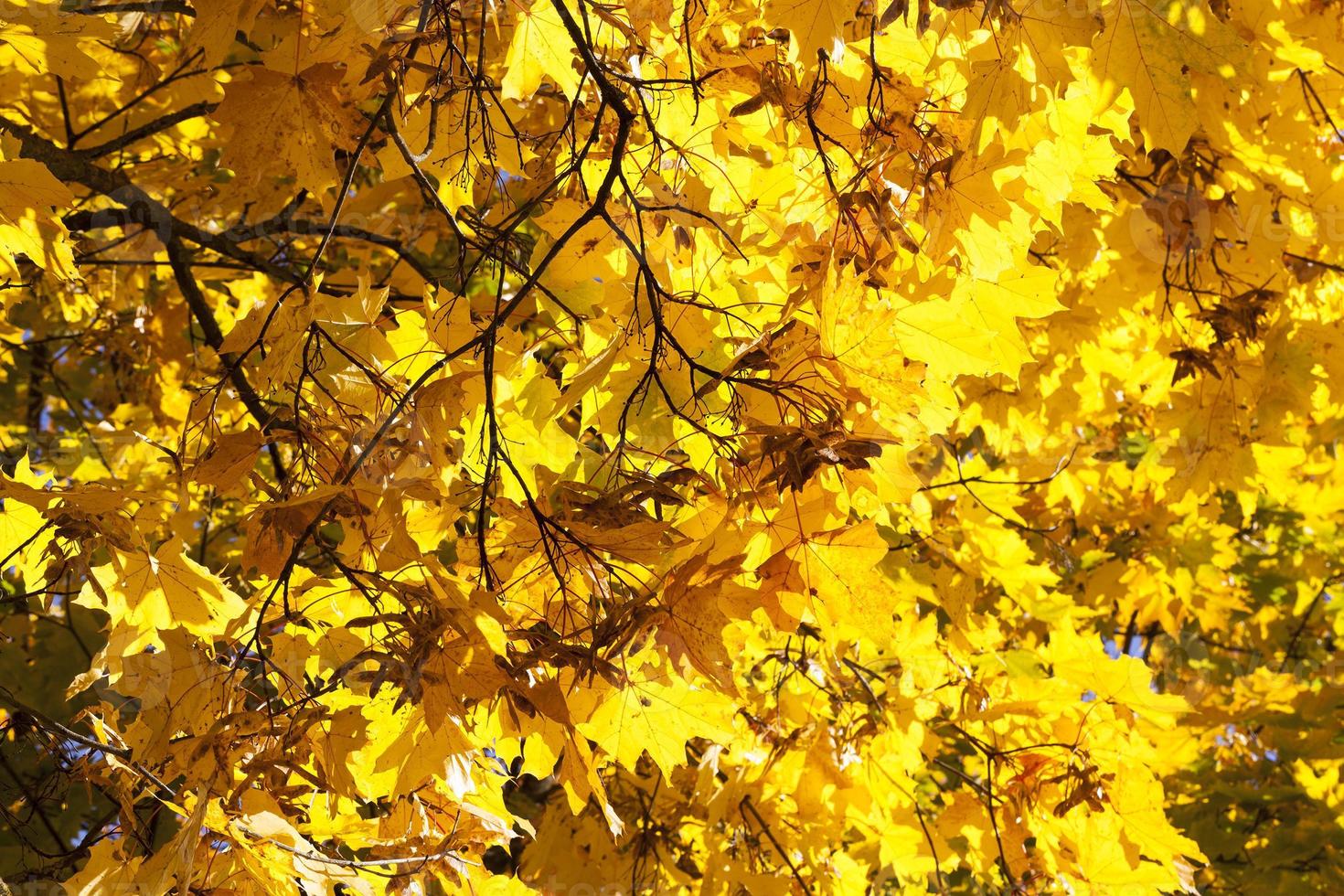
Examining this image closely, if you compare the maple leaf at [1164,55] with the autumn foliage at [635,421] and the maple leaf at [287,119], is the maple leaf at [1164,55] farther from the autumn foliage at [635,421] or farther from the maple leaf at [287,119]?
the maple leaf at [287,119]

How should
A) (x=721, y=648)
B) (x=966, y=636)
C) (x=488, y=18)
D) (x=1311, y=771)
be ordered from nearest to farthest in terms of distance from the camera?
(x=721, y=648)
(x=488, y=18)
(x=966, y=636)
(x=1311, y=771)

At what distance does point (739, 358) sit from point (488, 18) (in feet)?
4.68

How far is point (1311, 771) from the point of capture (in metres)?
4.79

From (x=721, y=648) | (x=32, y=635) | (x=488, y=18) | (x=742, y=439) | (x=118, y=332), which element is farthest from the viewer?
(x=118, y=332)

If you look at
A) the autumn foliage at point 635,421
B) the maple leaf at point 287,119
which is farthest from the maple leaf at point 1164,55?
the maple leaf at point 287,119

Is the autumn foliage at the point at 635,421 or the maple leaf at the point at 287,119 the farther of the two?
the maple leaf at the point at 287,119

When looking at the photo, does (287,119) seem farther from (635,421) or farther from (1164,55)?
(1164,55)

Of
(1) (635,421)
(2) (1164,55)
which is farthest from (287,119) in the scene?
(2) (1164,55)

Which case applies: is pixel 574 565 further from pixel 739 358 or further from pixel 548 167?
pixel 548 167

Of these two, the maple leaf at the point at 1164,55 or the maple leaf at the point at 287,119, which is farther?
the maple leaf at the point at 287,119

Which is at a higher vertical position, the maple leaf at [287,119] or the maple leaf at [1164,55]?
the maple leaf at [1164,55]

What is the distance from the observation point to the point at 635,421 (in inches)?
71.8

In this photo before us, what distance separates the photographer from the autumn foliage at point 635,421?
5.30 feet

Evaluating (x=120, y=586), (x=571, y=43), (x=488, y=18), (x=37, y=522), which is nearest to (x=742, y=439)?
(x=571, y=43)
